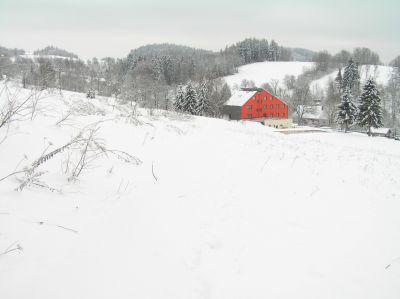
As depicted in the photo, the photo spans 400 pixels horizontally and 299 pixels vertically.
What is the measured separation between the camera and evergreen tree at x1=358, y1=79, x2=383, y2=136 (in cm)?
4188

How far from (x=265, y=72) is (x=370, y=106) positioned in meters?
89.6

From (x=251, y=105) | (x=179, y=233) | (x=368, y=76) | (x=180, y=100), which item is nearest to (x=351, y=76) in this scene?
(x=368, y=76)

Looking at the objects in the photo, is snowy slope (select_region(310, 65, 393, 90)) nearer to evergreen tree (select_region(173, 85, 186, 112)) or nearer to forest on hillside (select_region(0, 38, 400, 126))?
forest on hillside (select_region(0, 38, 400, 126))

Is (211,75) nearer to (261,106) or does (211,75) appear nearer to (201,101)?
(261,106)

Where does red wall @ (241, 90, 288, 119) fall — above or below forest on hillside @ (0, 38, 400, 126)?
below

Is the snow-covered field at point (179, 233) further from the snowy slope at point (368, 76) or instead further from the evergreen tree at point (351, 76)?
the snowy slope at point (368, 76)

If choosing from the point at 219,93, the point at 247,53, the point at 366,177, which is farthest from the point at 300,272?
the point at 247,53

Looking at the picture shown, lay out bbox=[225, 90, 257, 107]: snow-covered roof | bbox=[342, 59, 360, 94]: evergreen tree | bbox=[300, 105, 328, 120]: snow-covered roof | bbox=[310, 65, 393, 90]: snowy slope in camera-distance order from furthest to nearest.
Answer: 1. bbox=[310, 65, 393, 90]: snowy slope
2. bbox=[342, 59, 360, 94]: evergreen tree
3. bbox=[300, 105, 328, 120]: snow-covered roof
4. bbox=[225, 90, 257, 107]: snow-covered roof

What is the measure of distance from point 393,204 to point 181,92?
154 feet

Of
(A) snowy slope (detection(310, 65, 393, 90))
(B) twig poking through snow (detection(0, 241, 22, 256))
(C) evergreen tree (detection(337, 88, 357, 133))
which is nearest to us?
(B) twig poking through snow (detection(0, 241, 22, 256))

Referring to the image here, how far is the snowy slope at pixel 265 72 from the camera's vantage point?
376 feet

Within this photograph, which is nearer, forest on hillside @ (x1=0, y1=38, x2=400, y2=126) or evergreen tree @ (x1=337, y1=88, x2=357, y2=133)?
evergreen tree @ (x1=337, y1=88, x2=357, y2=133)

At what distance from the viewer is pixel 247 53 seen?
148500 millimetres

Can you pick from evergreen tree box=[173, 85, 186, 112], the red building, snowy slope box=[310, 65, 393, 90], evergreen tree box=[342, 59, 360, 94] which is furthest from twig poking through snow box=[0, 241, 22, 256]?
snowy slope box=[310, 65, 393, 90]
